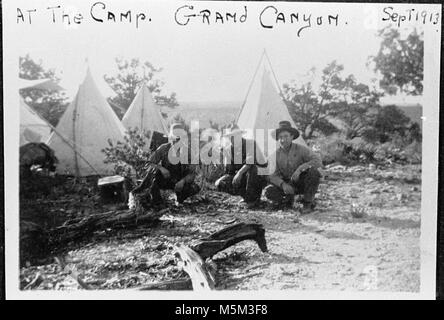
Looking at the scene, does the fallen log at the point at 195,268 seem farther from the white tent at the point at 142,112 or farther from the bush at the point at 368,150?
the bush at the point at 368,150

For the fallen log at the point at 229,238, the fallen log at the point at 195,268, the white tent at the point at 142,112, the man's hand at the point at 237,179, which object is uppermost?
the white tent at the point at 142,112

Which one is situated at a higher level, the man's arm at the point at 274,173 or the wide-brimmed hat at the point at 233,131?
the wide-brimmed hat at the point at 233,131

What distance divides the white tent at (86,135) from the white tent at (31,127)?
5cm

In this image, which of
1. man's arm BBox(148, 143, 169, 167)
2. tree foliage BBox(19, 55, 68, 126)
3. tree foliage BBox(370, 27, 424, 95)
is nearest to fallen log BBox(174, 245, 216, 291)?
man's arm BBox(148, 143, 169, 167)

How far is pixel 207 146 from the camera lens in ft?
10.1

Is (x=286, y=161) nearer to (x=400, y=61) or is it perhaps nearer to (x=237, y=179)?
(x=237, y=179)

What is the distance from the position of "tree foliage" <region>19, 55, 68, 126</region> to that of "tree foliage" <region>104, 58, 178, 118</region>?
0.93 feet

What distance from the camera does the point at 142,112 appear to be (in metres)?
3.05

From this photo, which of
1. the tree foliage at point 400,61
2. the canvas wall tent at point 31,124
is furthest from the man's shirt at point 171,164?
the tree foliage at point 400,61

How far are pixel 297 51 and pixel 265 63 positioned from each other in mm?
193

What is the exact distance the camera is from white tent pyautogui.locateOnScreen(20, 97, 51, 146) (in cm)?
304

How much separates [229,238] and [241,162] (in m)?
0.44

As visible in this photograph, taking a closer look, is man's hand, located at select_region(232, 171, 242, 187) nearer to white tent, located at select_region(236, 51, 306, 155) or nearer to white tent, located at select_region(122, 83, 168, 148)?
white tent, located at select_region(236, 51, 306, 155)

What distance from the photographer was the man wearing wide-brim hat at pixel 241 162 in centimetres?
308
